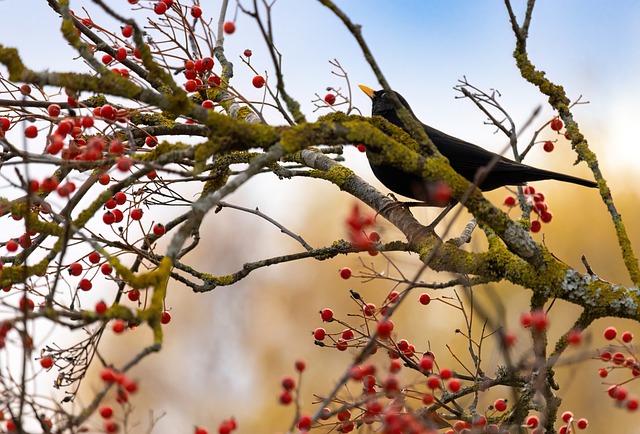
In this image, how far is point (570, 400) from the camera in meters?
7.50

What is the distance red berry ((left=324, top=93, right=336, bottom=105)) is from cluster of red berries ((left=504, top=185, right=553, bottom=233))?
1032 millimetres

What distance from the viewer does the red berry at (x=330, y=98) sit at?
384 centimetres

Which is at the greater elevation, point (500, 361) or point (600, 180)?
point (600, 180)

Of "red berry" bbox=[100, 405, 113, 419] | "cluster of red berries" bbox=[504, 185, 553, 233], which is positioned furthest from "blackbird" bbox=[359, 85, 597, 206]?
→ "red berry" bbox=[100, 405, 113, 419]

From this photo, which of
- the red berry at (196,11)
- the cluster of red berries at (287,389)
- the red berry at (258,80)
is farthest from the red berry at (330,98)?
the cluster of red berries at (287,389)

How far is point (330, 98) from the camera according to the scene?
3.86 meters

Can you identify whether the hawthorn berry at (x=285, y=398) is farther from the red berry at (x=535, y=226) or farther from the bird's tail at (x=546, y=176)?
the bird's tail at (x=546, y=176)

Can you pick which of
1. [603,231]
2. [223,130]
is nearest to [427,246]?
[223,130]

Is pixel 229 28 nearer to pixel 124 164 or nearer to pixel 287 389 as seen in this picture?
pixel 124 164

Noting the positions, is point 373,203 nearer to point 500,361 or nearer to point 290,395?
point 500,361

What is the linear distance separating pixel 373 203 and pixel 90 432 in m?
1.84

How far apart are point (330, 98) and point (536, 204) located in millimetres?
1138

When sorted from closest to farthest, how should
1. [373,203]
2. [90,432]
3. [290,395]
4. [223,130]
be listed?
1. [90,432]
2. [290,395]
3. [223,130]
4. [373,203]

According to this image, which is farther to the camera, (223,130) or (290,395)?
(223,130)
